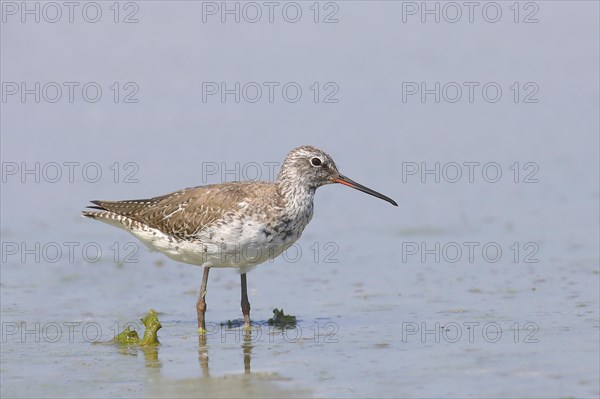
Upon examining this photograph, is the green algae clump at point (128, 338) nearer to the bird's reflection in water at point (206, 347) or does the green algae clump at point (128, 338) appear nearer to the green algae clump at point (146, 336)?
the green algae clump at point (146, 336)

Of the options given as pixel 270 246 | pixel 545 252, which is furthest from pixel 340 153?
pixel 270 246

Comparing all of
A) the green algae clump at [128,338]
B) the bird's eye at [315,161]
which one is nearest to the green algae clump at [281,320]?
the green algae clump at [128,338]

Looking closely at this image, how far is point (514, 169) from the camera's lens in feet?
61.2

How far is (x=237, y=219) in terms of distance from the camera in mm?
12328

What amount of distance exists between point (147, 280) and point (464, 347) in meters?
5.13

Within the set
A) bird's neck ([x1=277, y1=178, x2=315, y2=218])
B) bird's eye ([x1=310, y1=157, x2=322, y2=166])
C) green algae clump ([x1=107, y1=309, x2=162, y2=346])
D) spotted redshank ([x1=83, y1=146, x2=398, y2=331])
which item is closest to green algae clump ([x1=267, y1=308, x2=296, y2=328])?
spotted redshank ([x1=83, y1=146, x2=398, y2=331])

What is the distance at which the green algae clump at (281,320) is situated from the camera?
40.5 ft

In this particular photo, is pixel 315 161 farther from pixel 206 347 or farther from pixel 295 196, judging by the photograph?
pixel 206 347

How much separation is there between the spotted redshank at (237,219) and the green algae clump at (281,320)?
294mm

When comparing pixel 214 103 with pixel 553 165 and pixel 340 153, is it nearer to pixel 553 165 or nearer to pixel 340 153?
pixel 340 153

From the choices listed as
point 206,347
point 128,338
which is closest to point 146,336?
point 128,338

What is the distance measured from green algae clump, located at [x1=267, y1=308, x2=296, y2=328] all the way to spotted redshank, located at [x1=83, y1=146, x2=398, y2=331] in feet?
0.97

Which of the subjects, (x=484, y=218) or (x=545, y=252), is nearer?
(x=545, y=252)

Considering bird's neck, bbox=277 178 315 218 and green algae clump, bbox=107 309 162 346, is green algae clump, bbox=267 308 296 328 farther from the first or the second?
green algae clump, bbox=107 309 162 346
